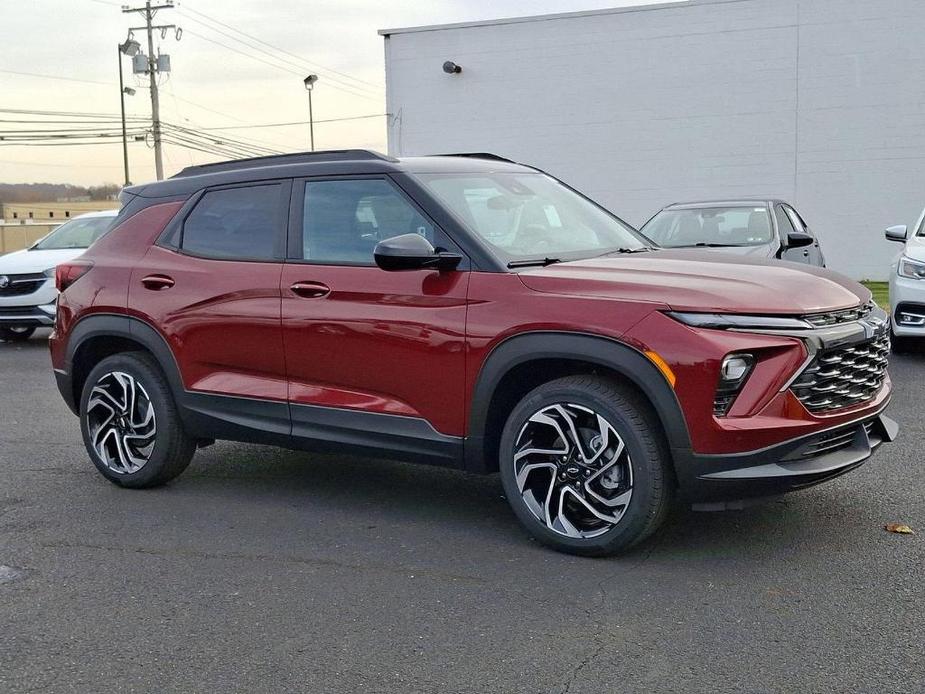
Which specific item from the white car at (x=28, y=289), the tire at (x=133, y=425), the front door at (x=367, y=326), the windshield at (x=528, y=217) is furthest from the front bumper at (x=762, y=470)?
the white car at (x=28, y=289)

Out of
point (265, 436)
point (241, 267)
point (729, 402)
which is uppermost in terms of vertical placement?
point (241, 267)

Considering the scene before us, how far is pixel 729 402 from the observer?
13.9 feet

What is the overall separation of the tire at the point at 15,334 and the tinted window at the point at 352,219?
10.9m

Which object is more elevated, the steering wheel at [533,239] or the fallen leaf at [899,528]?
the steering wheel at [533,239]

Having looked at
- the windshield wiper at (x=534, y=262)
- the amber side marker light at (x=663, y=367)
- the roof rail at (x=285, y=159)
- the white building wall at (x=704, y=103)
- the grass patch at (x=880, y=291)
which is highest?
the white building wall at (x=704, y=103)

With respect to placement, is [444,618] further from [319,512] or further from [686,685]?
[319,512]

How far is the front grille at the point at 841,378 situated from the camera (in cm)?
430

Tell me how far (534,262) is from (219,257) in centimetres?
186

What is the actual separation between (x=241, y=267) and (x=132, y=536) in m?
1.49

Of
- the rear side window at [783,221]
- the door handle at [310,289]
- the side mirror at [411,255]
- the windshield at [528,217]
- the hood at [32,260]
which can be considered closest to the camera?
the side mirror at [411,255]

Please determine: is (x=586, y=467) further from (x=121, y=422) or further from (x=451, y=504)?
(x=121, y=422)

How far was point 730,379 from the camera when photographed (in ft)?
13.8

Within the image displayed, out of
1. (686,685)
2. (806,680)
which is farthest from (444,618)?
(806,680)

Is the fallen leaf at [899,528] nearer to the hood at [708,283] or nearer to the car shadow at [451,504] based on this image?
the car shadow at [451,504]
